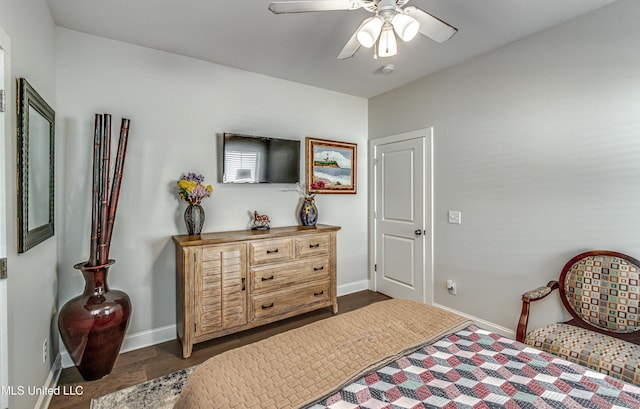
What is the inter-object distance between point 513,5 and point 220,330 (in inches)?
136

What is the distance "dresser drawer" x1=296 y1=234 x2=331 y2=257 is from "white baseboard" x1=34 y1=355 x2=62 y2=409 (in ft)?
6.77

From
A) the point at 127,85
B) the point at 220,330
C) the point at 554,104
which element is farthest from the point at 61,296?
the point at 554,104

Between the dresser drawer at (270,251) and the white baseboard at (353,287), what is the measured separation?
125 cm

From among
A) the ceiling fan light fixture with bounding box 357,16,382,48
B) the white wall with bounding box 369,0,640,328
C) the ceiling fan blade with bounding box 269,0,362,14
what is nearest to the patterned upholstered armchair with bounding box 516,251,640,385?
the white wall with bounding box 369,0,640,328

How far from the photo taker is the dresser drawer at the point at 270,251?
9.25ft

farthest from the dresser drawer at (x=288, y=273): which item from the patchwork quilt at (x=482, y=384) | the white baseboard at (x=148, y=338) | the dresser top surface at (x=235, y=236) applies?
the patchwork quilt at (x=482, y=384)

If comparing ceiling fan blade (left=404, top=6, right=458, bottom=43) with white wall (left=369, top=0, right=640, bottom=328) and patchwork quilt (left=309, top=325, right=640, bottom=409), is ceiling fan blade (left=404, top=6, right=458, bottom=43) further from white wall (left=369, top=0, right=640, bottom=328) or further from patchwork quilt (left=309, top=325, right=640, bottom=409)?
patchwork quilt (left=309, top=325, right=640, bottom=409)

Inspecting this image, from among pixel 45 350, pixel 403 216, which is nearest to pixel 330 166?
pixel 403 216

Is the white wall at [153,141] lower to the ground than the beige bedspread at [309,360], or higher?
higher

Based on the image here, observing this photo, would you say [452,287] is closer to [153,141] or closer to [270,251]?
[270,251]

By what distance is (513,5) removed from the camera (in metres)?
2.11

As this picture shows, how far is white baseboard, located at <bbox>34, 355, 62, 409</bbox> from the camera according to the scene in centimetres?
187

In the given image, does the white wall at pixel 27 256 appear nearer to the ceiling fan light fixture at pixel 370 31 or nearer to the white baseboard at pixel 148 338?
the white baseboard at pixel 148 338

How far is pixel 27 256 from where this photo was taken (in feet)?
5.42
